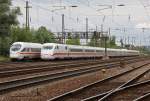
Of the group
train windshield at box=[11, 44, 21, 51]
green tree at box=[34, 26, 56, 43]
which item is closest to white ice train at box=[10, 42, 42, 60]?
train windshield at box=[11, 44, 21, 51]

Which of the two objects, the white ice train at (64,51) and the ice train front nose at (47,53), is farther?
the white ice train at (64,51)

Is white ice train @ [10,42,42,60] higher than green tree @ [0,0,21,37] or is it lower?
lower

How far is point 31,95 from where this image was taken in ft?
53.5

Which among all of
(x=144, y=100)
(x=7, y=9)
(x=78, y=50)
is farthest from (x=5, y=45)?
(x=144, y=100)

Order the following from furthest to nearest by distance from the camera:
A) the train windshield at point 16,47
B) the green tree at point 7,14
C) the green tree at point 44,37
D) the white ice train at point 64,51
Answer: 1. the green tree at point 44,37
2. the green tree at point 7,14
3. the white ice train at point 64,51
4. the train windshield at point 16,47

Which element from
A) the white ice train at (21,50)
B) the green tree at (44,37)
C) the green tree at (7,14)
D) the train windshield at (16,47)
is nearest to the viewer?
the white ice train at (21,50)

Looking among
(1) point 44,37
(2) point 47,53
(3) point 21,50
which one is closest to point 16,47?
(3) point 21,50

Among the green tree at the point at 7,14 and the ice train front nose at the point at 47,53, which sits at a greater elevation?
the green tree at the point at 7,14

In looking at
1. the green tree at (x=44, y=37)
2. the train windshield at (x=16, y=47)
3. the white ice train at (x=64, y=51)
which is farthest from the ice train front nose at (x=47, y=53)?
the green tree at (x=44, y=37)

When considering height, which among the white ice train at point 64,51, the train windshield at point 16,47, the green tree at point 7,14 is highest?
the green tree at point 7,14

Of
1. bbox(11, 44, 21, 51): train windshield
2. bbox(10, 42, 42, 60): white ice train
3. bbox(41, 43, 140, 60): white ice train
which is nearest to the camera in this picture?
bbox(10, 42, 42, 60): white ice train

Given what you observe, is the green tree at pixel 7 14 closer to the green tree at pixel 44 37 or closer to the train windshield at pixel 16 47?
the train windshield at pixel 16 47

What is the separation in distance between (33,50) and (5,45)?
13468 millimetres

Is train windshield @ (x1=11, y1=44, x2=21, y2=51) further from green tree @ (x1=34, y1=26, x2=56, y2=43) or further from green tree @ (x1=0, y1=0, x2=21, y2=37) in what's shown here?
green tree @ (x1=34, y1=26, x2=56, y2=43)
